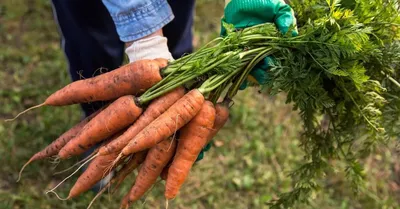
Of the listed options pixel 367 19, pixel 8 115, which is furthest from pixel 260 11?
pixel 8 115

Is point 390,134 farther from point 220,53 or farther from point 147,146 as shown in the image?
point 147,146

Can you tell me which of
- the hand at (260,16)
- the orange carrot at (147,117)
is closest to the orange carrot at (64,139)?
the orange carrot at (147,117)

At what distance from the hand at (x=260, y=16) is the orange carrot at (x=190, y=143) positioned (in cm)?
18

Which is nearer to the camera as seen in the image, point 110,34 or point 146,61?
point 146,61

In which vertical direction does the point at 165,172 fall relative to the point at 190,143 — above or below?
below

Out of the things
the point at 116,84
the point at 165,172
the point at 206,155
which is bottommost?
the point at 206,155

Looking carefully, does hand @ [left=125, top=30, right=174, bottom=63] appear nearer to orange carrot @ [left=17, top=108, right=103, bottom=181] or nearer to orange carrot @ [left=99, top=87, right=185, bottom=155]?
orange carrot @ [left=99, top=87, right=185, bottom=155]

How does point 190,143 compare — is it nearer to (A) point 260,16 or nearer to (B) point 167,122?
(B) point 167,122

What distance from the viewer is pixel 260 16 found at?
1.47m

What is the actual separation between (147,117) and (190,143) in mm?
142

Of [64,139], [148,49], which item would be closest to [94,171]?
[64,139]

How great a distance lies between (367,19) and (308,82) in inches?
9.4

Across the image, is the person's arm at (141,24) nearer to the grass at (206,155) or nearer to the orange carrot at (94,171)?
the orange carrot at (94,171)

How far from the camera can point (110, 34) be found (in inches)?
71.8
